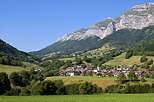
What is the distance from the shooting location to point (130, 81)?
125312 mm

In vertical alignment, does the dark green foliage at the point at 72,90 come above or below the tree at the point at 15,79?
below

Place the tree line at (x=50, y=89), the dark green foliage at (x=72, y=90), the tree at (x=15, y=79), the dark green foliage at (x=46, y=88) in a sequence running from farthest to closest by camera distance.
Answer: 1. the tree at (x=15, y=79)
2. the dark green foliage at (x=72, y=90)
3. the tree line at (x=50, y=89)
4. the dark green foliage at (x=46, y=88)

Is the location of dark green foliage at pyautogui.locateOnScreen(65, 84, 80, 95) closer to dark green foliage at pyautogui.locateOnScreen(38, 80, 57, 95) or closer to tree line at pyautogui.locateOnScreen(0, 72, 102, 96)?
tree line at pyautogui.locateOnScreen(0, 72, 102, 96)

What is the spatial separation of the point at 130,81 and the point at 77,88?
4917cm

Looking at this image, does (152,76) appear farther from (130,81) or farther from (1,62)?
(1,62)

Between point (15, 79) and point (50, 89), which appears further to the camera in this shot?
point (15, 79)

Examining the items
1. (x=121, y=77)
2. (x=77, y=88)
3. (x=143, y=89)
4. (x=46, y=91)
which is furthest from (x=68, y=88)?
(x=121, y=77)

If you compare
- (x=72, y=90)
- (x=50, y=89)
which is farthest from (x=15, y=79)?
(x=50, y=89)

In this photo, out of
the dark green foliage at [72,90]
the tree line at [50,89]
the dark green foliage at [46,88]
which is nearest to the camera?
the dark green foliage at [46,88]

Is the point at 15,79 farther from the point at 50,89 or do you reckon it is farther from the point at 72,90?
the point at 50,89

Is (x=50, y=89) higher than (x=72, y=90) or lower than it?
higher

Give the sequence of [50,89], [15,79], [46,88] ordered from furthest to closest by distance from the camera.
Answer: [15,79] → [50,89] → [46,88]

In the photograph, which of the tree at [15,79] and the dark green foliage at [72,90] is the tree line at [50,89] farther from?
the tree at [15,79]

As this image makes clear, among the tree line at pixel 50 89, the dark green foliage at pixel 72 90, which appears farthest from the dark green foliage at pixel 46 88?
the dark green foliage at pixel 72 90
